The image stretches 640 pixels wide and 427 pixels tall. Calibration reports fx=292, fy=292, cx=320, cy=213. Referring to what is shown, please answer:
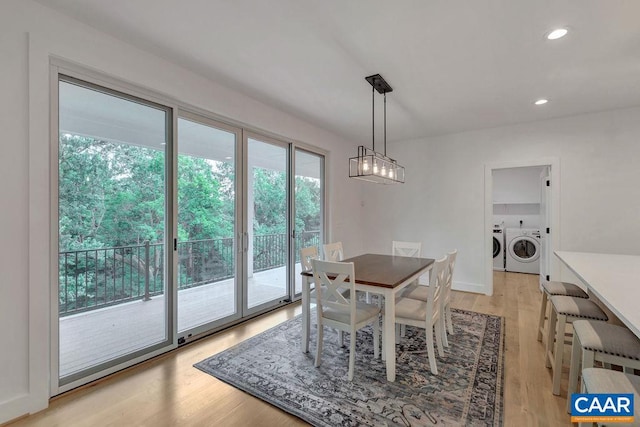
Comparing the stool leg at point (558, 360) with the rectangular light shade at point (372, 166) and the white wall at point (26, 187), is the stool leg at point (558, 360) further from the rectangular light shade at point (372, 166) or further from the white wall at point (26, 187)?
the white wall at point (26, 187)

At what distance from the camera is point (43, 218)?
1914mm

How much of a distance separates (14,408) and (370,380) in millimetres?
2288

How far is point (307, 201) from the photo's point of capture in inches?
177

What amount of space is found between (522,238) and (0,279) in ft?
24.5

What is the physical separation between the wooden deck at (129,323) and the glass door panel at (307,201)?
4.11ft

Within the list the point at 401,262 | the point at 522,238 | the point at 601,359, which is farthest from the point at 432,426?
the point at 522,238

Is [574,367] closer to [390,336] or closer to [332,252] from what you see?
[390,336]

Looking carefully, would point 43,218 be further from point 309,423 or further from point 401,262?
point 401,262

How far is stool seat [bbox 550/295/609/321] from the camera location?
2039mm

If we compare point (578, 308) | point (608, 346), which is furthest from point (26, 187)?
point (578, 308)

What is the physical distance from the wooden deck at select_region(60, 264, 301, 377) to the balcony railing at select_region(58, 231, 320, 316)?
8 centimetres

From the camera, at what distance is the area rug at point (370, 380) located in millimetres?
1835

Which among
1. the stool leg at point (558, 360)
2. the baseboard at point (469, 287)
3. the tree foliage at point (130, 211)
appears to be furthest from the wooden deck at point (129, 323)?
the baseboard at point (469, 287)

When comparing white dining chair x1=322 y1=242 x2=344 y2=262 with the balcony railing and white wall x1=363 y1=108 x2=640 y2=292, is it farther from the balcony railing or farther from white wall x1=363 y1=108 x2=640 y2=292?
white wall x1=363 y1=108 x2=640 y2=292
